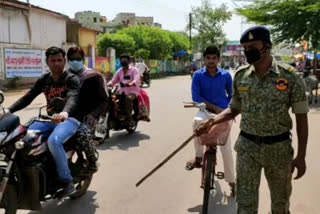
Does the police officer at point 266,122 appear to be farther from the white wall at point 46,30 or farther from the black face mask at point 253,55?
the white wall at point 46,30

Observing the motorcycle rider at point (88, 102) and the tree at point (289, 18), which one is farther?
the tree at point (289, 18)

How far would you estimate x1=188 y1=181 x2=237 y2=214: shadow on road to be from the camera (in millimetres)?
4840

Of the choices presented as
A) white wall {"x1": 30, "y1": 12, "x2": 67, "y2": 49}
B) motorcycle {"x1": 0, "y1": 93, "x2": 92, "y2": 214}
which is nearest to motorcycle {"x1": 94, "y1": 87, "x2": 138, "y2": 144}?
motorcycle {"x1": 0, "y1": 93, "x2": 92, "y2": 214}

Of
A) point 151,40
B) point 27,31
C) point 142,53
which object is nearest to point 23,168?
point 27,31

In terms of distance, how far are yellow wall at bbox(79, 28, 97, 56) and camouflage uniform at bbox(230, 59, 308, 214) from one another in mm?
32804

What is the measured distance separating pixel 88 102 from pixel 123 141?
3.74 metres

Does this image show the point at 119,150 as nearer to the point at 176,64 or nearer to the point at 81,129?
the point at 81,129

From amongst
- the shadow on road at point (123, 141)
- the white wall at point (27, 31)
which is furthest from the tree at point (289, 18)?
the white wall at point (27, 31)

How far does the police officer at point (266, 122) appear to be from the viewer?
3285 millimetres

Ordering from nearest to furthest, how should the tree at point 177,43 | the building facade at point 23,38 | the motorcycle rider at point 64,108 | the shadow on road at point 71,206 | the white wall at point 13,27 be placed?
the motorcycle rider at point 64,108
the shadow on road at point 71,206
the building facade at point 23,38
the white wall at point 13,27
the tree at point 177,43

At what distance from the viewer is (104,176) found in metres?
6.25

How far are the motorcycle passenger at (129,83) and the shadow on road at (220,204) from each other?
431 centimetres

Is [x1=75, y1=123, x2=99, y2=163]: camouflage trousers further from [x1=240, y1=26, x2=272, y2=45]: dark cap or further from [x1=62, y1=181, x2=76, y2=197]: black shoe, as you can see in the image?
[x1=240, y1=26, x2=272, y2=45]: dark cap

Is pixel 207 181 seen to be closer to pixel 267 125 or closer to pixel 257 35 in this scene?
pixel 267 125
